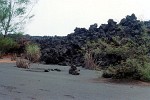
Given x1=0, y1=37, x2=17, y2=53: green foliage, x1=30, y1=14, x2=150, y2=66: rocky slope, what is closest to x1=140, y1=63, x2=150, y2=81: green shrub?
x1=30, y1=14, x2=150, y2=66: rocky slope

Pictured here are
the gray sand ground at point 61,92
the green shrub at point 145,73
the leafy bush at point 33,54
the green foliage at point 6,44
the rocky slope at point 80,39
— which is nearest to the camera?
the gray sand ground at point 61,92

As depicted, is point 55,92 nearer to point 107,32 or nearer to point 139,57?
point 139,57

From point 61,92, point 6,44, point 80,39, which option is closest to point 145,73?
point 61,92

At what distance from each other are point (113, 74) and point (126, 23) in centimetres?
1269

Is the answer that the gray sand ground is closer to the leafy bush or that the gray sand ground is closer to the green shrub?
the green shrub

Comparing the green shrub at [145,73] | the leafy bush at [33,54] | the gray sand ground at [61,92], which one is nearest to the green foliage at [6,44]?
the leafy bush at [33,54]

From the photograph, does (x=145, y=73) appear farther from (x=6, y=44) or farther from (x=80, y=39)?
(x=6, y=44)

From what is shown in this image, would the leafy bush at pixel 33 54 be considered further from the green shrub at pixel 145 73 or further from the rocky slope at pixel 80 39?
the green shrub at pixel 145 73

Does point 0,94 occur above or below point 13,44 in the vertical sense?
below

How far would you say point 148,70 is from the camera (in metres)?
13.2

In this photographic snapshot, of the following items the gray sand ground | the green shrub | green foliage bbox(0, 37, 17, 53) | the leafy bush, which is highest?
green foliage bbox(0, 37, 17, 53)

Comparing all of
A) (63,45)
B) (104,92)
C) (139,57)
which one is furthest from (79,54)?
(104,92)

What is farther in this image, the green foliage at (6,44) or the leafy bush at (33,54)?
the green foliage at (6,44)

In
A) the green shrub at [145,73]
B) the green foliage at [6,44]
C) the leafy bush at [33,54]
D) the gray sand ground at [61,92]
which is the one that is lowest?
the gray sand ground at [61,92]
